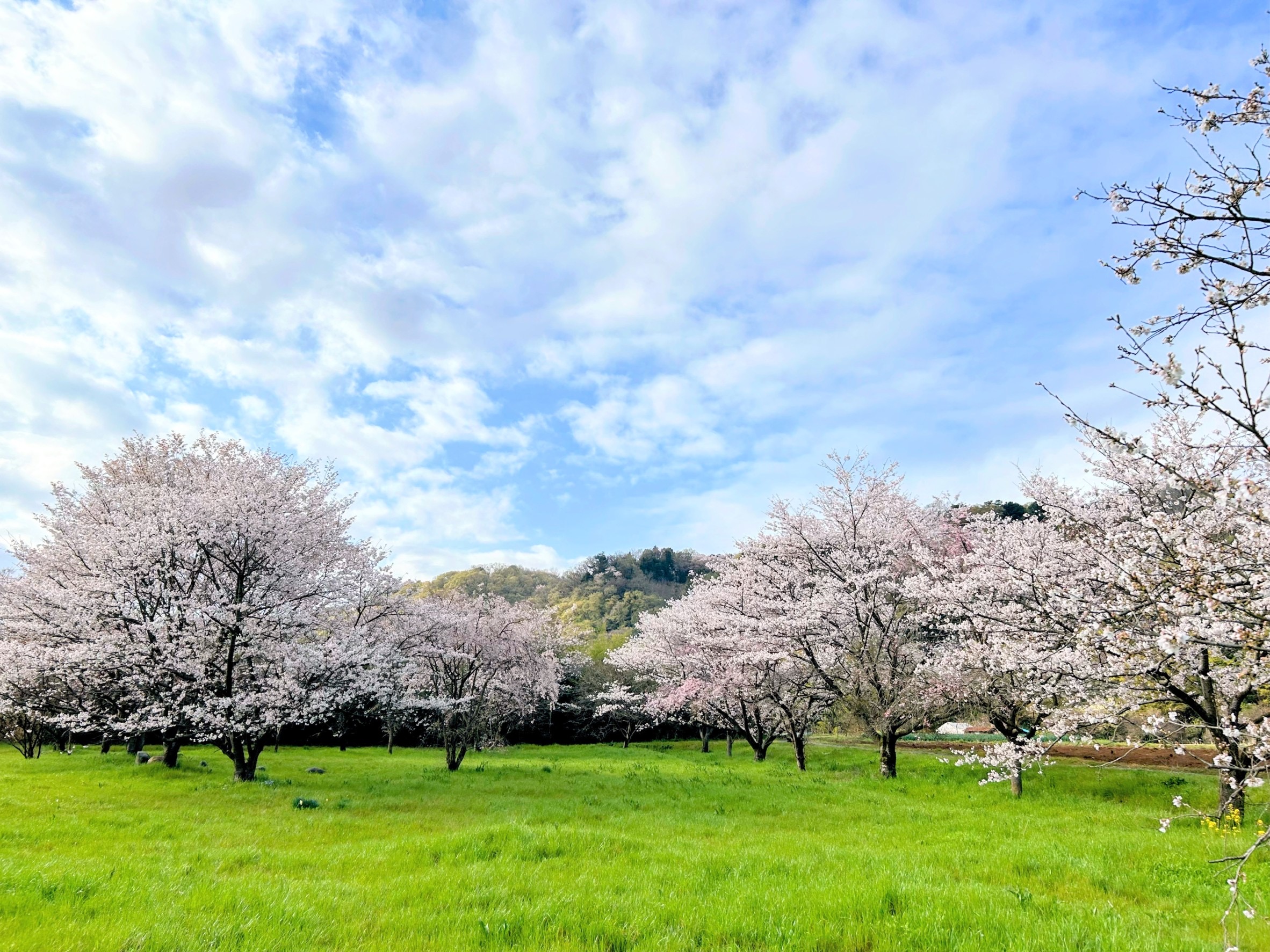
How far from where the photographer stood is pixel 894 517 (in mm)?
22141

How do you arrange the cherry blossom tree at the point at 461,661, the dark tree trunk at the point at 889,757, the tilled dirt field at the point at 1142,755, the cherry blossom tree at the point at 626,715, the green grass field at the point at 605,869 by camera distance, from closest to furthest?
the green grass field at the point at 605,869 → the dark tree trunk at the point at 889,757 → the tilled dirt field at the point at 1142,755 → the cherry blossom tree at the point at 461,661 → the cherry blossom tree at the point at 626,715

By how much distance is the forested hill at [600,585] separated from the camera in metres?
71.6

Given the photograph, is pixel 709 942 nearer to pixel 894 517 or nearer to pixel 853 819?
pixel 853 819

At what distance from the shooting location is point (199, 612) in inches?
621

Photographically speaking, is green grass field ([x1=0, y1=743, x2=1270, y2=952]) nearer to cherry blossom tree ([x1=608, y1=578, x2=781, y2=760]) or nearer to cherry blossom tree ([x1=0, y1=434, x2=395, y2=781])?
cherry blossom tree ([x1=0, y1=434, x2=395, y2=781])

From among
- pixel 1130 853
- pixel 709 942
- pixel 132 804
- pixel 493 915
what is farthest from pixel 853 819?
pixel 132 804

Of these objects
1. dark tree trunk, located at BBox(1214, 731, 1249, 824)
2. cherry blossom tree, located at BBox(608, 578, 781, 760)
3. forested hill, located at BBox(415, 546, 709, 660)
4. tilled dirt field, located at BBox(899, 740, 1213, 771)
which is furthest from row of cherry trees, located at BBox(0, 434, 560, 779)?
forested hill, located at BBox(415, 546, 709, 660)

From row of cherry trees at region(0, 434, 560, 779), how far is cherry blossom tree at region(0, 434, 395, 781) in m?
0.05

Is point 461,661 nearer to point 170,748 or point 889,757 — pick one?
point 170,748

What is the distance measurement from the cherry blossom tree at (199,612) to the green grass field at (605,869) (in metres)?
2.08

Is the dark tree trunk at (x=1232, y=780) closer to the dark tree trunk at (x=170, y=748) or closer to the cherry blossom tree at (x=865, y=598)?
the cherry blossom tree at (x=865, y=598)

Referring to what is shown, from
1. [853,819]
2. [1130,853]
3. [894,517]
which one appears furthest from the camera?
[894,517]

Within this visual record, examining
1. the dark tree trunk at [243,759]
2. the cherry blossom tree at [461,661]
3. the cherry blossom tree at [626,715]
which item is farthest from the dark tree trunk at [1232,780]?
the cherry blossom tree at [626,715]

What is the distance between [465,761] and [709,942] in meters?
25.6
